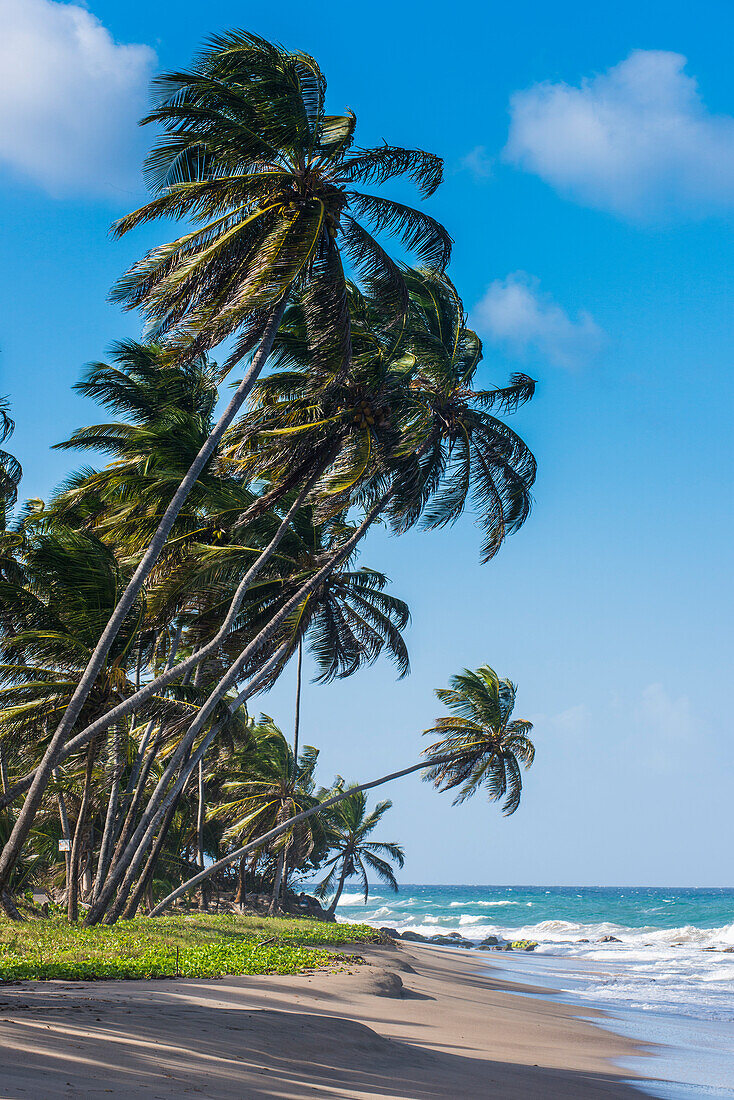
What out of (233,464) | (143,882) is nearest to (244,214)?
(233,464)

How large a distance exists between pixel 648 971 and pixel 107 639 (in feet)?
90.2

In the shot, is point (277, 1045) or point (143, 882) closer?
point (277, 1045)

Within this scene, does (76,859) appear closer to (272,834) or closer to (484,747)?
(272,834)

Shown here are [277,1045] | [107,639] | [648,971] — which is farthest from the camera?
[648,971]

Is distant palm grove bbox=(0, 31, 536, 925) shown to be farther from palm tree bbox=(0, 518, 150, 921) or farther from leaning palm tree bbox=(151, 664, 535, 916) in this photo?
leaning palm tree bbox=(151, 664, 535, 916)

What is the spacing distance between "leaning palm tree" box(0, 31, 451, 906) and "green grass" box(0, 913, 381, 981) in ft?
5.36

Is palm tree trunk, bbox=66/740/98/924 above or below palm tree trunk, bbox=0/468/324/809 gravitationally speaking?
below

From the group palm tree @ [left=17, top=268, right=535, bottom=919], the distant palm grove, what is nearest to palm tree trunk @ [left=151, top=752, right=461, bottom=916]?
the distant palm grove

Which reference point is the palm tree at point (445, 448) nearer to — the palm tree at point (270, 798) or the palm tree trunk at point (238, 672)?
the palm tree trunk at point (238, 672)

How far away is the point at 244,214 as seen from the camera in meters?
12.2

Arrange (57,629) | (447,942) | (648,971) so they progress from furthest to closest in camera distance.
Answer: (447,942) < (648,971) < (57,629)

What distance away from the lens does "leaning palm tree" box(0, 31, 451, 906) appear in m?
11.3

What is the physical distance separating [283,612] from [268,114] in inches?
327

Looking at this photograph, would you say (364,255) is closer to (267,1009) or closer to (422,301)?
(422,301)
